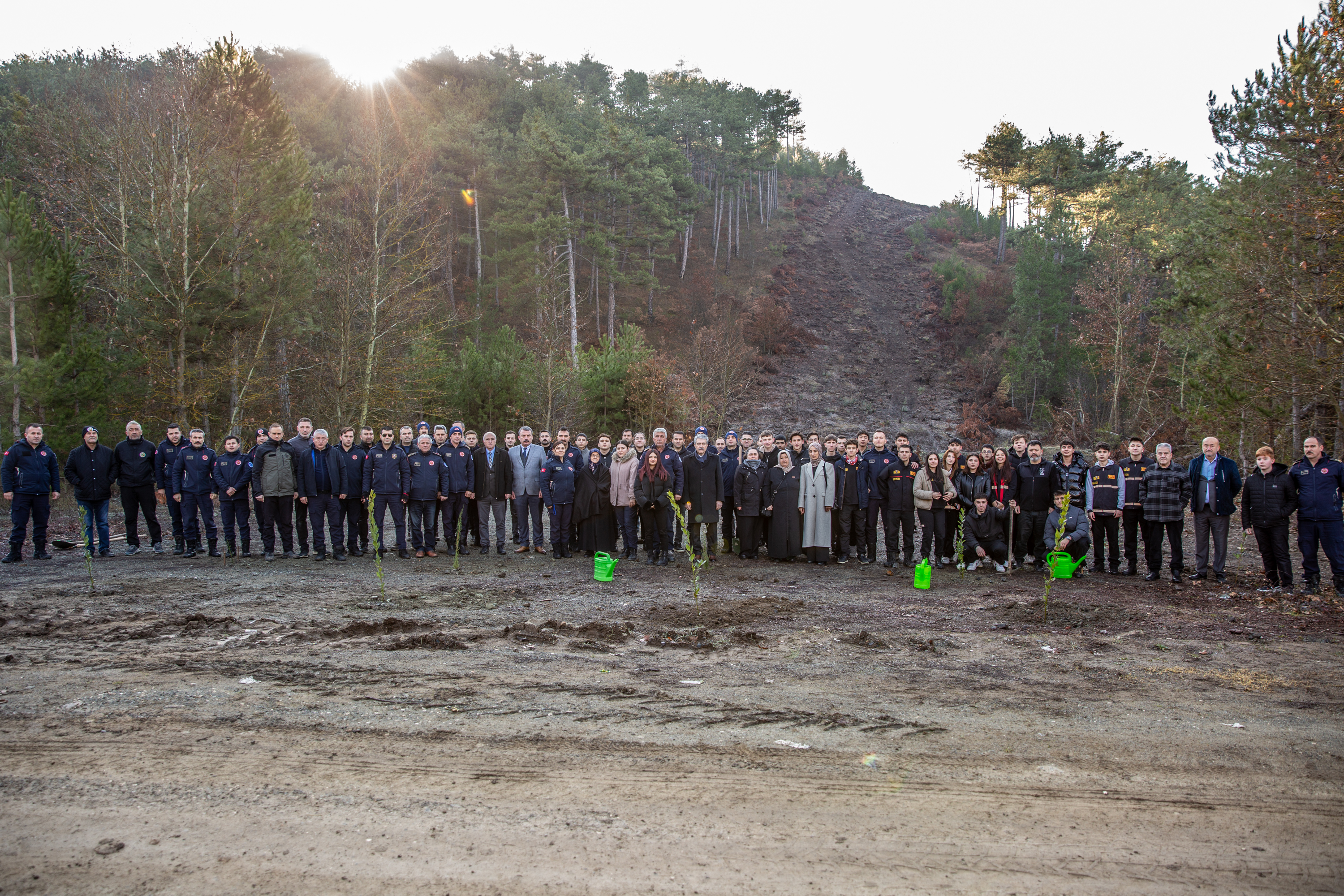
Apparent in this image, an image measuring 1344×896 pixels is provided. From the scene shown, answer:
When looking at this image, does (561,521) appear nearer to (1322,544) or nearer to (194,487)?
(194,487)

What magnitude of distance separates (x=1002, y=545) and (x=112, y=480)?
13.3 m

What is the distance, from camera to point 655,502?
1143cm

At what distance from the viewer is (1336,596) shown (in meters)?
8.95

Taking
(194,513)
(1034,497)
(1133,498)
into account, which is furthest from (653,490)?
(194,513)

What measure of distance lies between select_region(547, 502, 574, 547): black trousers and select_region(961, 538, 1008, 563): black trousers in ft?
19.3

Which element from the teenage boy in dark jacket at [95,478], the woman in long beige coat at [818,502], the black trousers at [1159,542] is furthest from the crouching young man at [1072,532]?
the teenage boy in dark jacket at [95,478]

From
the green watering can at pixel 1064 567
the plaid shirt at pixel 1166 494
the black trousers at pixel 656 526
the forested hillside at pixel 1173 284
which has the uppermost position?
the forested hillside at pixel 1173 284

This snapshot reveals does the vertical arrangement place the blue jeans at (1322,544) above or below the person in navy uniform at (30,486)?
→ below

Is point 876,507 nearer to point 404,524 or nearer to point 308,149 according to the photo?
point 404,524

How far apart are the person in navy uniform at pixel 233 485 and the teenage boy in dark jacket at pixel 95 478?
1.62 m

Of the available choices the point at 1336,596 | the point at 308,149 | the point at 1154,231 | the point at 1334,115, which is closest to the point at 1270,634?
the point at 1336,596

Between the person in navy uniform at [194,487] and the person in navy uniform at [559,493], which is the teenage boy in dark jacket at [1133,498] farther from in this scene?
the person in navy uniform at [194,487]

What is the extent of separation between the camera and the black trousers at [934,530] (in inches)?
443

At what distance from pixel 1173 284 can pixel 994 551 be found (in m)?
24.5
